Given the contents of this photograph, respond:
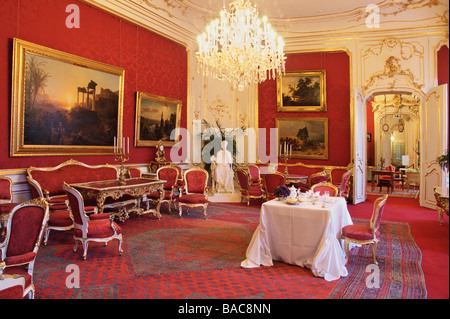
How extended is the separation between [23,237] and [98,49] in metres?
4.97

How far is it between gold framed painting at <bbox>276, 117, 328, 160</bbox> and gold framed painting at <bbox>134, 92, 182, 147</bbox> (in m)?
3.26

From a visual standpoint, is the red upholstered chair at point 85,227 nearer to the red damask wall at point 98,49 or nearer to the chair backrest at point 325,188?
the red damask wall at point 98,49

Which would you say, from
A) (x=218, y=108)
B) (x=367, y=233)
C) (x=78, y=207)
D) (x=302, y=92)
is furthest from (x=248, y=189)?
(x=78, y=207)

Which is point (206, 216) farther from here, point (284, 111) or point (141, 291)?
point (284, 111)

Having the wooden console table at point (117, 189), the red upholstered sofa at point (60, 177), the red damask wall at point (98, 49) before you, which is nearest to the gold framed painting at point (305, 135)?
the red damask wall at point (98, 49)

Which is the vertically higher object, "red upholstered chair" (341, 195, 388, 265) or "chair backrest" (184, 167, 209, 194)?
"chair backrest" (184, 167, 209, 194)

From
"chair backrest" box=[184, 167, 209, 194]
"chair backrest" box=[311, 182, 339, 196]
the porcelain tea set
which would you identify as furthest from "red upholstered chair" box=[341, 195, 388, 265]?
"chair backrest" box=[184, 167, 209, 194]

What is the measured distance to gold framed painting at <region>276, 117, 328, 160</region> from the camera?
945 cm

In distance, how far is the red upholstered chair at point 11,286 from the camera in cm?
214

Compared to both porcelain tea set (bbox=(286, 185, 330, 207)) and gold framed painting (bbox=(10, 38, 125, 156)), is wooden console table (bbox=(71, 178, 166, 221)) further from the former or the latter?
porcelain tea set (bbox=(286, 185, 330, 207))

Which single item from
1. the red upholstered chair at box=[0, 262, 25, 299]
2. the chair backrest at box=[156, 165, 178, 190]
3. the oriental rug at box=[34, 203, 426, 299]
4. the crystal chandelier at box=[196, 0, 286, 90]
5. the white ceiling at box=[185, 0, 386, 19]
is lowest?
the oriental rug at box=[34, 203, 426, 299]

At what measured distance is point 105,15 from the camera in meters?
6.77

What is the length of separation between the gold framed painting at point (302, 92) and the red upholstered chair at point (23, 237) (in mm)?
8006
